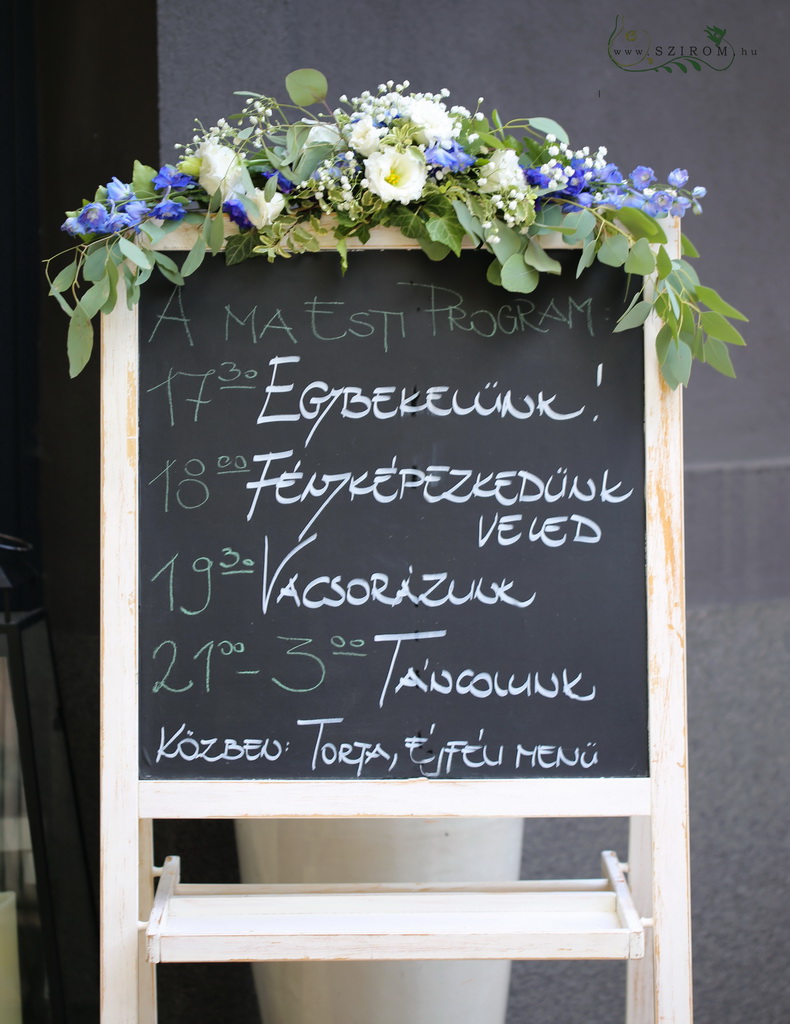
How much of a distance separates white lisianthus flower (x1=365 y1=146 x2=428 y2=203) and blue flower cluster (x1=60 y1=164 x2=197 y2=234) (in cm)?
29

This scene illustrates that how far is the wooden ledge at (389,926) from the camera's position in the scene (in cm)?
119

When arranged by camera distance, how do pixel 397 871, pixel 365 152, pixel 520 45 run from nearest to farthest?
1. pixel 365 152
2. pixel 397 871
3. pixel 520 45

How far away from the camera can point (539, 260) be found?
1.23 m

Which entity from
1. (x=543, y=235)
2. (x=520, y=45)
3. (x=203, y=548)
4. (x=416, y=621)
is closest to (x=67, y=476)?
(x=203, y=548)

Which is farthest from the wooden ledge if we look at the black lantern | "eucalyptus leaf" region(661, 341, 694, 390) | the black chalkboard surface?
"eucalyptus leaf" region(661, 341, 694, 390)

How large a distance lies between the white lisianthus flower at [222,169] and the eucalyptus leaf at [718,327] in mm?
722

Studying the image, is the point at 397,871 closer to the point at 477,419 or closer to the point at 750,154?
the point at 477,419

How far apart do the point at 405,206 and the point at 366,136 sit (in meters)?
0.11

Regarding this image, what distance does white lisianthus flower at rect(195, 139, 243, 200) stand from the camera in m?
1.21

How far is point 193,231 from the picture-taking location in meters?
1.26

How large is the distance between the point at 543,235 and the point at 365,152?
295 mm

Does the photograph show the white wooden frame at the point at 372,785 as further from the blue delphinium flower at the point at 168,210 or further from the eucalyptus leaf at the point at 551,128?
the eucalyptus leaf at the point at 551,128

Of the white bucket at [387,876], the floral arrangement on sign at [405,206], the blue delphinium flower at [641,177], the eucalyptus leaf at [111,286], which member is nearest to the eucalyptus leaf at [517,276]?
the floral arrangement on sign at [405,206]

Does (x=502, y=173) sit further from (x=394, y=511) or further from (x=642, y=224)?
(x=394, y=511)
